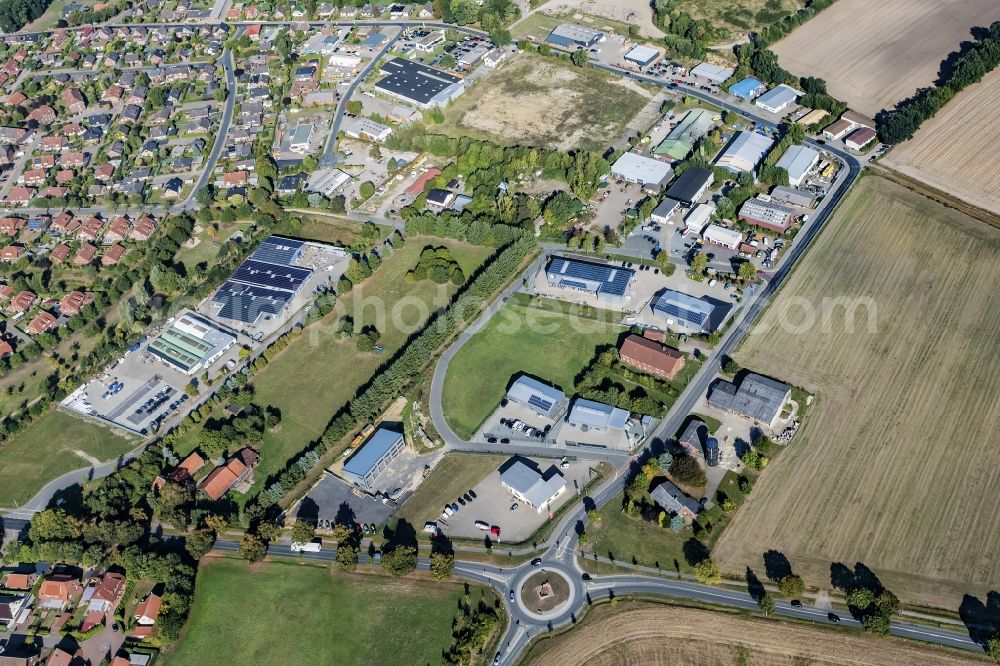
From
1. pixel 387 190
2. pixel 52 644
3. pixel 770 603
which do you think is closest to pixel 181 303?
pixel 387 190

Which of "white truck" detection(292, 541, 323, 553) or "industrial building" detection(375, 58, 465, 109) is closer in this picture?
"white truck" detection(292, 541, 323, 553)

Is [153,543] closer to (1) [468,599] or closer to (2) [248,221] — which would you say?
(1) [468,599]

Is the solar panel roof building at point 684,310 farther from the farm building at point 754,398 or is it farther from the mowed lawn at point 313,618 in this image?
the mowed lawn at point 313,618

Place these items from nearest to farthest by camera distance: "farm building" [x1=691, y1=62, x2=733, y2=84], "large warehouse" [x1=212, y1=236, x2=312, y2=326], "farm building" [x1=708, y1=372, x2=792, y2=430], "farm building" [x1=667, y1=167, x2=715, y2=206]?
"farm building" [x1=708, y1=372, x2=792, y2=430], "large warehouse" [x1=212, y1=236, x2=312, y2=326], "farm building" [x1=667, y1=167, x2=715, y2=206], "farm building" [x1=691, y1=62, x2=733, y2=84]

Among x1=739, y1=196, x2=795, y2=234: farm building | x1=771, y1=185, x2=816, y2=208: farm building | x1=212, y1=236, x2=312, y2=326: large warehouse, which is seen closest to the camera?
x1=212, y1=236, x2=312, y2=326: large warehouse

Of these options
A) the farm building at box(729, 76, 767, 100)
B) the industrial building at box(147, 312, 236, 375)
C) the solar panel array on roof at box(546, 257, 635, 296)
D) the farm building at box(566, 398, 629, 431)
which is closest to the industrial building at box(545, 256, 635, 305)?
the solar panel array on roof at box(546, 257, 635, 296)

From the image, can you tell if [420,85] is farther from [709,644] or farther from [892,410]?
[709,644]

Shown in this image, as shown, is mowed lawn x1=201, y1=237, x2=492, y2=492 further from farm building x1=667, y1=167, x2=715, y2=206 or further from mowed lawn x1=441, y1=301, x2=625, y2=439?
farm building x1=667, y1=167, x2=715, y2=206

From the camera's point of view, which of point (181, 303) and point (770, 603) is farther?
point (181, 303)
